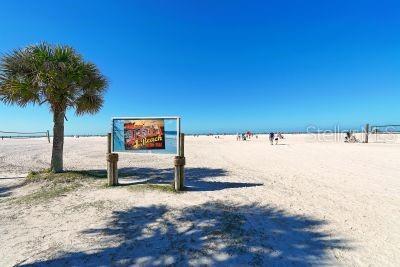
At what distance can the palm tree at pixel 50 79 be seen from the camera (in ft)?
33.1

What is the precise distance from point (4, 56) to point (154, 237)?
30.8ft

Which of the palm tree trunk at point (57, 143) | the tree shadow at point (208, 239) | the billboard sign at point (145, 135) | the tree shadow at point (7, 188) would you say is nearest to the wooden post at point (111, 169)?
the billboard sign at point (145, 135)

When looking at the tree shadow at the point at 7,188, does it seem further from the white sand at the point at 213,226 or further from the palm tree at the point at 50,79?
the palm tree at the point at 50,79

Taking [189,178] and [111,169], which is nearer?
[111,169]

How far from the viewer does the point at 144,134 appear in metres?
9.07

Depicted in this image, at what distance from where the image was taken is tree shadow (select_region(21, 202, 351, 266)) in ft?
14.2

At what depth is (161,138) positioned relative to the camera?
8898 mm

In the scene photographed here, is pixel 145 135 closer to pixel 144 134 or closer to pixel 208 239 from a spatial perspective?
pixel 144 134

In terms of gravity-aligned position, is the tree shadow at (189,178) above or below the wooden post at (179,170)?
below

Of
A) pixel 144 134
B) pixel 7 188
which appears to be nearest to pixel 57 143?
pixel 7 188

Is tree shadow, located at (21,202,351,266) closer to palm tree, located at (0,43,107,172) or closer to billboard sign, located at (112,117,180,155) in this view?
billboard sign, located at (112,117,180,155)

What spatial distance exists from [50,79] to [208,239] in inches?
325

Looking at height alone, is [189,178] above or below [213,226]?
above

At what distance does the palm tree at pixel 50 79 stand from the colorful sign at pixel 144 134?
124 inches
